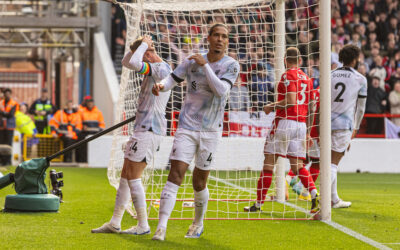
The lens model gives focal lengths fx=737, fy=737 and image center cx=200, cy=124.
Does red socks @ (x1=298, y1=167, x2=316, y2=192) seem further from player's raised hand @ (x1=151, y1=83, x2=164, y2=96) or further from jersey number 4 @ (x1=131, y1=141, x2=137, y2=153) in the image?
player's raised hand @ (x1=151, y1=83, x2=164, y2=96)

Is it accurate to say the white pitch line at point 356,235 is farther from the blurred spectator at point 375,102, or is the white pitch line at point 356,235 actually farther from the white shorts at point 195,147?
the blurred spectator at point 375,102

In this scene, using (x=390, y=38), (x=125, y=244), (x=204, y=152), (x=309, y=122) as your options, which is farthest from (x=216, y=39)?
(x=390, y=38)

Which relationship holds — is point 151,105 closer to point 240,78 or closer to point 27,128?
point 240,78

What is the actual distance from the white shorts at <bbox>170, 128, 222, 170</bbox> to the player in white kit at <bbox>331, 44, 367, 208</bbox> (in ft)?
9.57

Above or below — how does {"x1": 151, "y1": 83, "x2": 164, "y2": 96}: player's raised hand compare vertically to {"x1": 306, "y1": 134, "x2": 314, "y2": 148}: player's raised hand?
above

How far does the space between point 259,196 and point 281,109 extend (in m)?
1.03

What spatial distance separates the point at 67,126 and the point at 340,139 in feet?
35.7

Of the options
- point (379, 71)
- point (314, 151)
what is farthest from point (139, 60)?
point (379, 71)

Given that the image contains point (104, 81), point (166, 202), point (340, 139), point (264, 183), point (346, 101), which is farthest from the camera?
point (104, 81)

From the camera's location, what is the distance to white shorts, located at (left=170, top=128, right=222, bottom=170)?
6.23m

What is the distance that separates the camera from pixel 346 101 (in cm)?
875

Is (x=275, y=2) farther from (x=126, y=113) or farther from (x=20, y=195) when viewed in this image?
(x=20, y=195)

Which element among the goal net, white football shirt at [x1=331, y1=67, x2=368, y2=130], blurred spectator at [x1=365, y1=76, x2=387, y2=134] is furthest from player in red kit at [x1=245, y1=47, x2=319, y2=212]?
blurred spectator at [x1=365, y1=76, x2=387, y2=134]

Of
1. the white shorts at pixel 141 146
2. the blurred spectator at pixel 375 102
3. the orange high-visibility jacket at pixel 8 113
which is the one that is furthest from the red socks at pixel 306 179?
the orange high-visibility jacket at pixel 8 113
